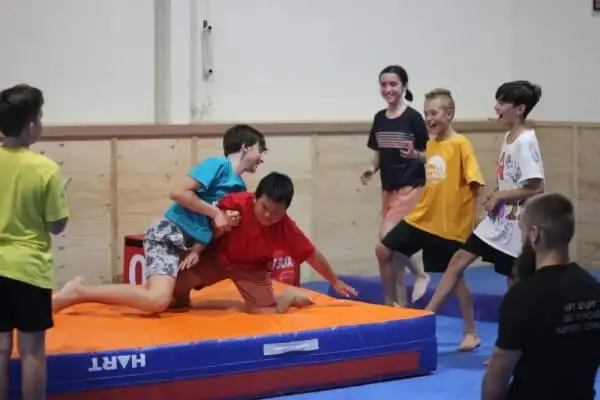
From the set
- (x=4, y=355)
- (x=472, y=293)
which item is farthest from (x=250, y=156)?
(x=472, y=293)

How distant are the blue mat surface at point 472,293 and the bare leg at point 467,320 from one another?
28.6 inches

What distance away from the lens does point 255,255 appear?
5504 millimetres

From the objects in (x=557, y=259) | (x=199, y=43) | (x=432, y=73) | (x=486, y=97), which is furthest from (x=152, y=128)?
(x=557, y=259)

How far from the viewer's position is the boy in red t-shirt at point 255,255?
5.44 m

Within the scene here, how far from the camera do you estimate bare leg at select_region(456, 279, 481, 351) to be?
605cm

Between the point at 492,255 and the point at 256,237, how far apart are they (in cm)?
124

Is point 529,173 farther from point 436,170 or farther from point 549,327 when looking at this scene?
point 549,327

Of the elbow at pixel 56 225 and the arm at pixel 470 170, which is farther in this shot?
the arm at pixel 470 170

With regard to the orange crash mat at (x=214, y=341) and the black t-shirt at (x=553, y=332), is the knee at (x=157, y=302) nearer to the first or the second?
the orange crash mat at (x=214, y=341)

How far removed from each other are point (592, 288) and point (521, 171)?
2.45 m

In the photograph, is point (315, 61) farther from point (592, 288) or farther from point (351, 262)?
point (592, 288)

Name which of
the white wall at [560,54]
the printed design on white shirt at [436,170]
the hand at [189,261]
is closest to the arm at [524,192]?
the printed design on white shirt at [436,170]

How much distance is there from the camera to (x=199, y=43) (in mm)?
7938

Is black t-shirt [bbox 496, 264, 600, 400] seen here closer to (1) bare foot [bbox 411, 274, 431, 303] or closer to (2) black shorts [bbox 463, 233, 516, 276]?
(2) black shorts [bbox 463, 233, 516, 276]
